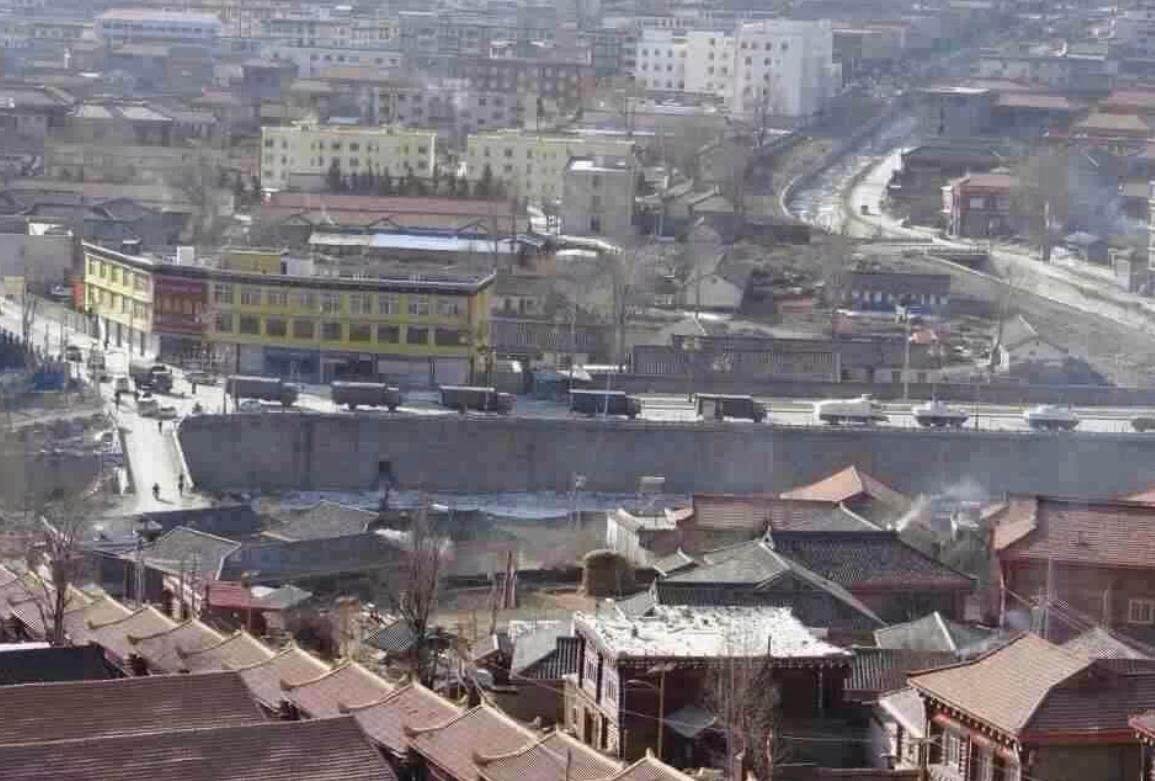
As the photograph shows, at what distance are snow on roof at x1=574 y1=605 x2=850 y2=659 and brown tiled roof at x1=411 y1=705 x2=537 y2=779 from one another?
3.06ft

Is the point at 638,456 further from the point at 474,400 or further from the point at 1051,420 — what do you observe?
the point at 1051,420

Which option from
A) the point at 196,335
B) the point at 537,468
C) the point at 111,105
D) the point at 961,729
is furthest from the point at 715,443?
the point at 111,105

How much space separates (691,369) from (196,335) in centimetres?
303

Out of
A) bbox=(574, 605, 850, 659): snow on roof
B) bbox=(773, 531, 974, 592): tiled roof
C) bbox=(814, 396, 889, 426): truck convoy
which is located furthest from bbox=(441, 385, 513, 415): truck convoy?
bbox=(574, 605, 850, 659): snow on roof

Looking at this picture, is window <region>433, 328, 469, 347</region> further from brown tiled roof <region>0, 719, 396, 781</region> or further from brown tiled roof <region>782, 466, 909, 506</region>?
brown tiled roof <region>0, 719, 396, 781</region>

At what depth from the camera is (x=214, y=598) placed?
11766 millimetres

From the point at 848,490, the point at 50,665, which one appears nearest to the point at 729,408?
the point at 848,490

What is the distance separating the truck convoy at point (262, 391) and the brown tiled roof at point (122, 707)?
8.28m

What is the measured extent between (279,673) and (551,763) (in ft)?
4.83

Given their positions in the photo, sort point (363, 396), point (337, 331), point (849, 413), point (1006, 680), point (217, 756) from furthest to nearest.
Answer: point (337, 331)
point (849, 413)
point (363, 396)
point (1006, 680)
point (217, 756)

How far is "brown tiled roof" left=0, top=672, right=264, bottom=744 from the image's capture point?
26.2 ft

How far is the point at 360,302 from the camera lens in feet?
58.0

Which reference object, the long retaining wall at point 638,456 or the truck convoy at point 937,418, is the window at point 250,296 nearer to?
the long retaining wall at point 638,456

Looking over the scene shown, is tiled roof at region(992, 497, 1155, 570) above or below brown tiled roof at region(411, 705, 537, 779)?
below
